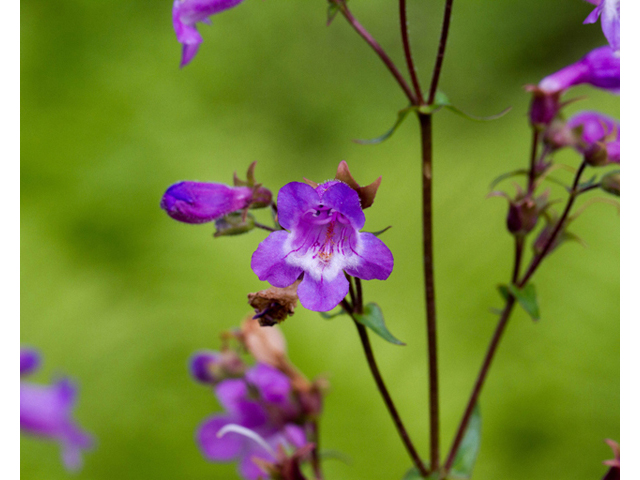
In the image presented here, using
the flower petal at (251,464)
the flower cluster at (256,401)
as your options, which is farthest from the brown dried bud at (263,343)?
the flower petal at (251,464)

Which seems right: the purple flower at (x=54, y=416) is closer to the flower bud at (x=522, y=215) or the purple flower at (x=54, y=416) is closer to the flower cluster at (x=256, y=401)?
the flower cluster at (x=256, y=401)

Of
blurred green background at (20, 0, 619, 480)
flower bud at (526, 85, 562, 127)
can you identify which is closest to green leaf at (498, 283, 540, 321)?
flower bud at (526, 85, 562, 127)

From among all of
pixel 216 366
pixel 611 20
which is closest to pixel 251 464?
pixel 216 366

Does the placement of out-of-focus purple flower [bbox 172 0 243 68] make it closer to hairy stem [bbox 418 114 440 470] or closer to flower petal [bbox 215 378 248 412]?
hairy stem [bbox 418 114 440 470]

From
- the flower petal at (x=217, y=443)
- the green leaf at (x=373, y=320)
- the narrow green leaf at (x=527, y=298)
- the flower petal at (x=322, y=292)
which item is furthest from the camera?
the flower petal at (x=217, y=443)

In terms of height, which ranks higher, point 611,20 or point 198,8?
point 198,8

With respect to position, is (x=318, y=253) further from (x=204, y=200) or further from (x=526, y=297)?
(x=526, y=297)

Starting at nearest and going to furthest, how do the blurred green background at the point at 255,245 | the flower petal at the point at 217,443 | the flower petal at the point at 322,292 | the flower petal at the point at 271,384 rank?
the flower petal at the point at 322,292 → the flower petal at the point at 271,384 → the flower petal at the point at 217,443 → the blurred green background at the point at 255,245
